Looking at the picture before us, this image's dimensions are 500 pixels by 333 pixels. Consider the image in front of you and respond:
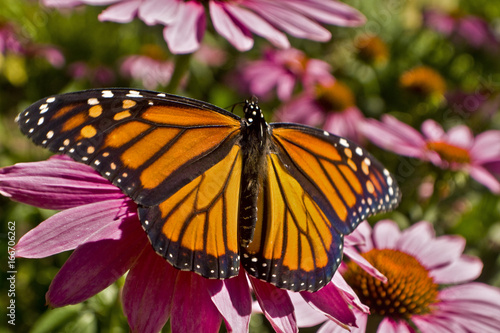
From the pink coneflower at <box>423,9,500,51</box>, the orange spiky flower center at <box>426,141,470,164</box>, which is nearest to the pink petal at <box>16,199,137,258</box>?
the orange spiky flower center at <box>426,141,470,164</box>

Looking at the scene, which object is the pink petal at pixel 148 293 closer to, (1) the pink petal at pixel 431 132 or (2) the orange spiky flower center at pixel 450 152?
(2) the orange spiky flower center at pixel 450 152

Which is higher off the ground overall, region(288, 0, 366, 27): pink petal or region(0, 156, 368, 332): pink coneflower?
region(288, 0, 366, 27): pink petal

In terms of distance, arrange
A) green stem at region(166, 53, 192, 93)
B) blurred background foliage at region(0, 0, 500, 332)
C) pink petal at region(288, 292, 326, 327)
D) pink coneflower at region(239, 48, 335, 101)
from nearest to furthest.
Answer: pink petal at region(288, 292, 326, 327) < green stem at region(166, 53, 192, 93) < blurred background foliage at region(0, 0, 500, 332) < pink coneflower at region(239, 48, 335, 101)

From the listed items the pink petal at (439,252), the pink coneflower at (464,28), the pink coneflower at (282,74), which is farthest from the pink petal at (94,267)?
the pink coneflower at (464,28)

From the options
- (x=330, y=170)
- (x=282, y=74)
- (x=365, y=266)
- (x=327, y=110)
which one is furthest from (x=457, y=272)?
(x=282, y=74)

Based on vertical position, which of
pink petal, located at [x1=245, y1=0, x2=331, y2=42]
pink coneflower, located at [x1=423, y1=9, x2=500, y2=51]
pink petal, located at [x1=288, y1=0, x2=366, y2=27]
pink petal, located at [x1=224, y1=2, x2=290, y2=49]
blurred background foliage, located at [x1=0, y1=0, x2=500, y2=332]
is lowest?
blurred background foliage, located at [x1=0, y1=0, x2=500, y2=332]

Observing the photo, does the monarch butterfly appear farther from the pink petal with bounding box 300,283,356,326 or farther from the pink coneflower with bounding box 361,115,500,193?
the pink coneflower with bounding box 361,115,500,193

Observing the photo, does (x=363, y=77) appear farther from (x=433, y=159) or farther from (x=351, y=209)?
(x=351, y=209)

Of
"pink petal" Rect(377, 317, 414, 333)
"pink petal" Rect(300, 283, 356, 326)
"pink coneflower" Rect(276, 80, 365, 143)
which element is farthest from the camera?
"pink coneflower" Rect(276, 80, 365, 143)

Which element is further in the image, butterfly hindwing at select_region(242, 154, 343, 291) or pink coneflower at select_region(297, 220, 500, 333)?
pink coneflower at select_region(297, 220, 500, 333)
